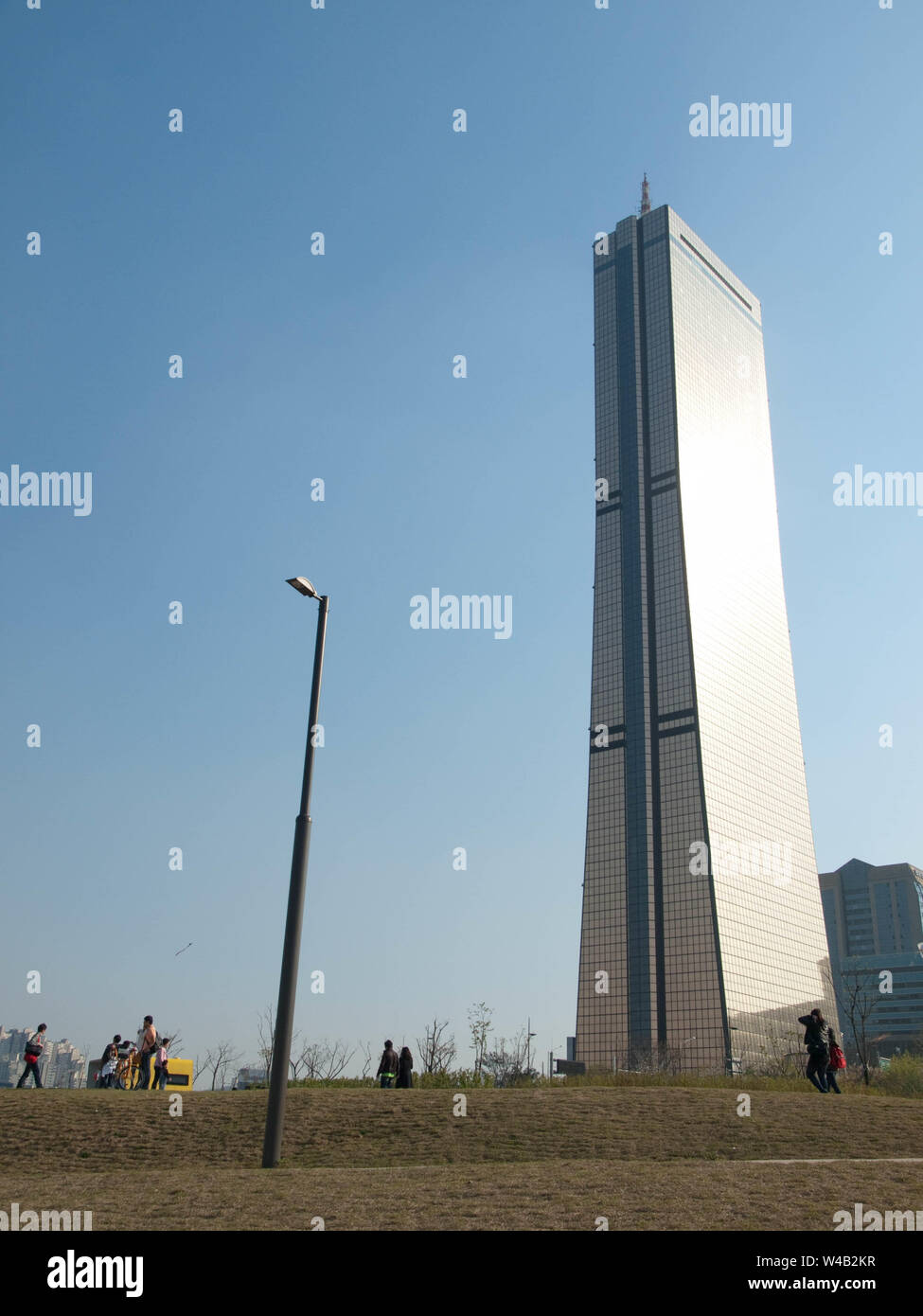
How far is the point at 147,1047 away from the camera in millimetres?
28297

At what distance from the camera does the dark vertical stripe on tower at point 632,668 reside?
12494cm

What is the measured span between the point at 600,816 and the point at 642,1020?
25632 millimetres

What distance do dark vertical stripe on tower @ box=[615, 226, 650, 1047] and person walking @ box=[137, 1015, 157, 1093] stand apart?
328 feet

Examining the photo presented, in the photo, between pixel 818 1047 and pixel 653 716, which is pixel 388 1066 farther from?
pixel 653 716

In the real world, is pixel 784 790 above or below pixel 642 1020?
above

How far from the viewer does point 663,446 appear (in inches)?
5650

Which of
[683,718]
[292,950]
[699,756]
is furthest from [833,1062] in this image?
[683,718]

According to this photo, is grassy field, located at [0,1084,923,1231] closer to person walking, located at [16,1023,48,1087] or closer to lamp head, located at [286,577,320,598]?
person walking, located at [16,1023,48,1087]

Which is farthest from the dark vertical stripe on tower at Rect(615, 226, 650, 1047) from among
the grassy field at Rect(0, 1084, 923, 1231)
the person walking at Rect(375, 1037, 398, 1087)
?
the grassy field at Rect(0, 1084, 923, 1231)

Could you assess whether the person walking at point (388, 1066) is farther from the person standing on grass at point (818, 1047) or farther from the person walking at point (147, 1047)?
the person standing on grass at point (818, 1047)

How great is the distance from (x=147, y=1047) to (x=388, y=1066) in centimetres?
651
